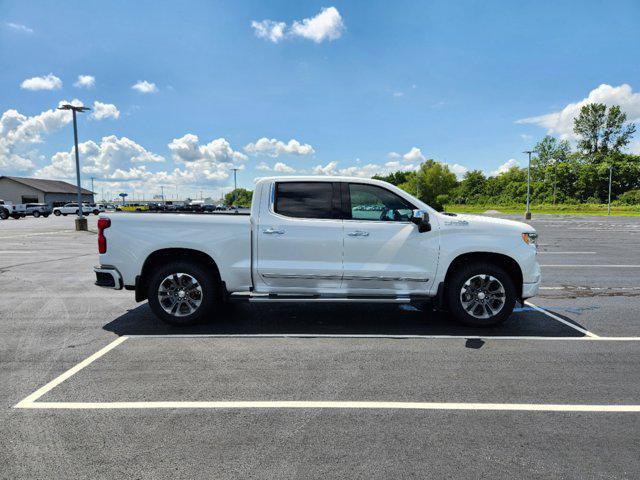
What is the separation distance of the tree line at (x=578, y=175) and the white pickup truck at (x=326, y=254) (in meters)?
78.6

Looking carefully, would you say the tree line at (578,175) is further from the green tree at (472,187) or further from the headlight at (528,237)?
the headlight at (528,237)

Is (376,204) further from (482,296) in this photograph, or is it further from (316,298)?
(482,296)

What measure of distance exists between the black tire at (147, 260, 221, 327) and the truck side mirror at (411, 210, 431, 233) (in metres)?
2.75

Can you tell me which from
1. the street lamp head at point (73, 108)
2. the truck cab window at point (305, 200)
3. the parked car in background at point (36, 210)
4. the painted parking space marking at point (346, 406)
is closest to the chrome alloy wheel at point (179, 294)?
the truck cab window at point (305, 200)

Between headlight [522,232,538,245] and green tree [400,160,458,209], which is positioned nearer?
headlight [522,232,538,245]

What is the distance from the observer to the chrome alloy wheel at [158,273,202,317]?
5.45m

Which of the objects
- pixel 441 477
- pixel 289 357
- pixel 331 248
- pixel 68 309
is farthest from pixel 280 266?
pixel 68 309

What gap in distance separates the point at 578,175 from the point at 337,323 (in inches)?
3533

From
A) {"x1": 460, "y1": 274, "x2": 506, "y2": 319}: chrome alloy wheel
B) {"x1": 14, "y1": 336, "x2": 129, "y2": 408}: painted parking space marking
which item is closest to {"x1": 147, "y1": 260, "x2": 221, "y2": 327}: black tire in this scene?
{"x1": 14, "y1": 336, "x2": 129, "y2": 408}: painted parking space marking

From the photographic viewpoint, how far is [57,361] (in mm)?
4320

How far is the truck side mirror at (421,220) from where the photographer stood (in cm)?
518

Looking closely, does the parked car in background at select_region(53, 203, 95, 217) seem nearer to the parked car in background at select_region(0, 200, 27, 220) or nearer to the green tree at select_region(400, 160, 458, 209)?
the parked car in background at select_region(0, 200, 27, 220)

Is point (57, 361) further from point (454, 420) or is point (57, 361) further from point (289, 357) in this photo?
point (454, 420)

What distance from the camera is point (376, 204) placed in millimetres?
5508
